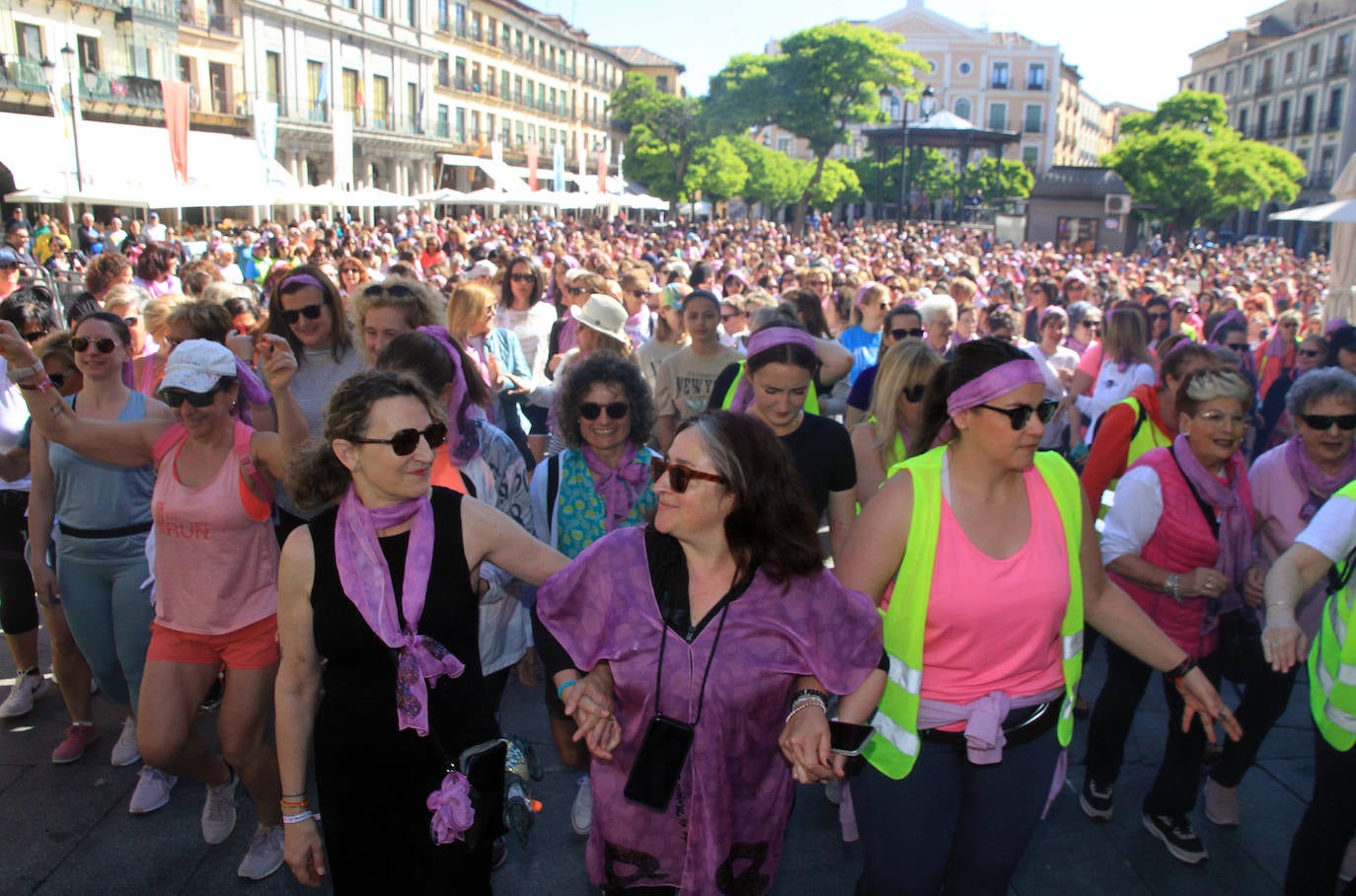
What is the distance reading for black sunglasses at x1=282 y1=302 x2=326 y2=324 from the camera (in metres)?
4.31

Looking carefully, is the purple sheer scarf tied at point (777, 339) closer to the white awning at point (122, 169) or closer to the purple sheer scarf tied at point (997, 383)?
the purple sheer scarf tied at point (997, 383)

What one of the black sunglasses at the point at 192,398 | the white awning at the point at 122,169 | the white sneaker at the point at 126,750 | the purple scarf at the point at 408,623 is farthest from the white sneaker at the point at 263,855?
the white awning at the point at 122,169

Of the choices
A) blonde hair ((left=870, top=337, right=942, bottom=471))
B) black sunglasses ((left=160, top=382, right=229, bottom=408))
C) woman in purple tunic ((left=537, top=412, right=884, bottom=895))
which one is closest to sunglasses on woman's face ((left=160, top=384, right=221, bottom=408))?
black sunglasses ((left=160, top=382, right=229, bottom=408))

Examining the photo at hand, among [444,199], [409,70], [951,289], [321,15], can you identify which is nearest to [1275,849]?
[951,289]

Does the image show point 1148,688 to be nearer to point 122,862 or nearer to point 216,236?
point 122,862

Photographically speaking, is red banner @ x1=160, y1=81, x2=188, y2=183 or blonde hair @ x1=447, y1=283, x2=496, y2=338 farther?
red banner @ x1=160, y1=81, x2=188, y2=183

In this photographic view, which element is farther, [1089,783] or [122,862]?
[1089,783]

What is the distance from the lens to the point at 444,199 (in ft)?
95.0

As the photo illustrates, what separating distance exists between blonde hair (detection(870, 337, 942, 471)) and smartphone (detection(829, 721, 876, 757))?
202 centimetres

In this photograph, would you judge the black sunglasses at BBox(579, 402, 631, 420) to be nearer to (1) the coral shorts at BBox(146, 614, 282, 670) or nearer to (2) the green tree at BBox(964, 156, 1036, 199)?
(1) the coral shorts at BBox(146, 614, 282, 670)

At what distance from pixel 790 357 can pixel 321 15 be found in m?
45.9

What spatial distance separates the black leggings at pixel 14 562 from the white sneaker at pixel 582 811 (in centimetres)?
245

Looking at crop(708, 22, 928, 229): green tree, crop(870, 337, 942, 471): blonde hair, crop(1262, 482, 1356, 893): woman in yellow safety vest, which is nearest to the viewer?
crop(1262, 482, 1356, 893): woman in yellow safety vest

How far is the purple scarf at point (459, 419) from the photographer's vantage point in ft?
11.3
